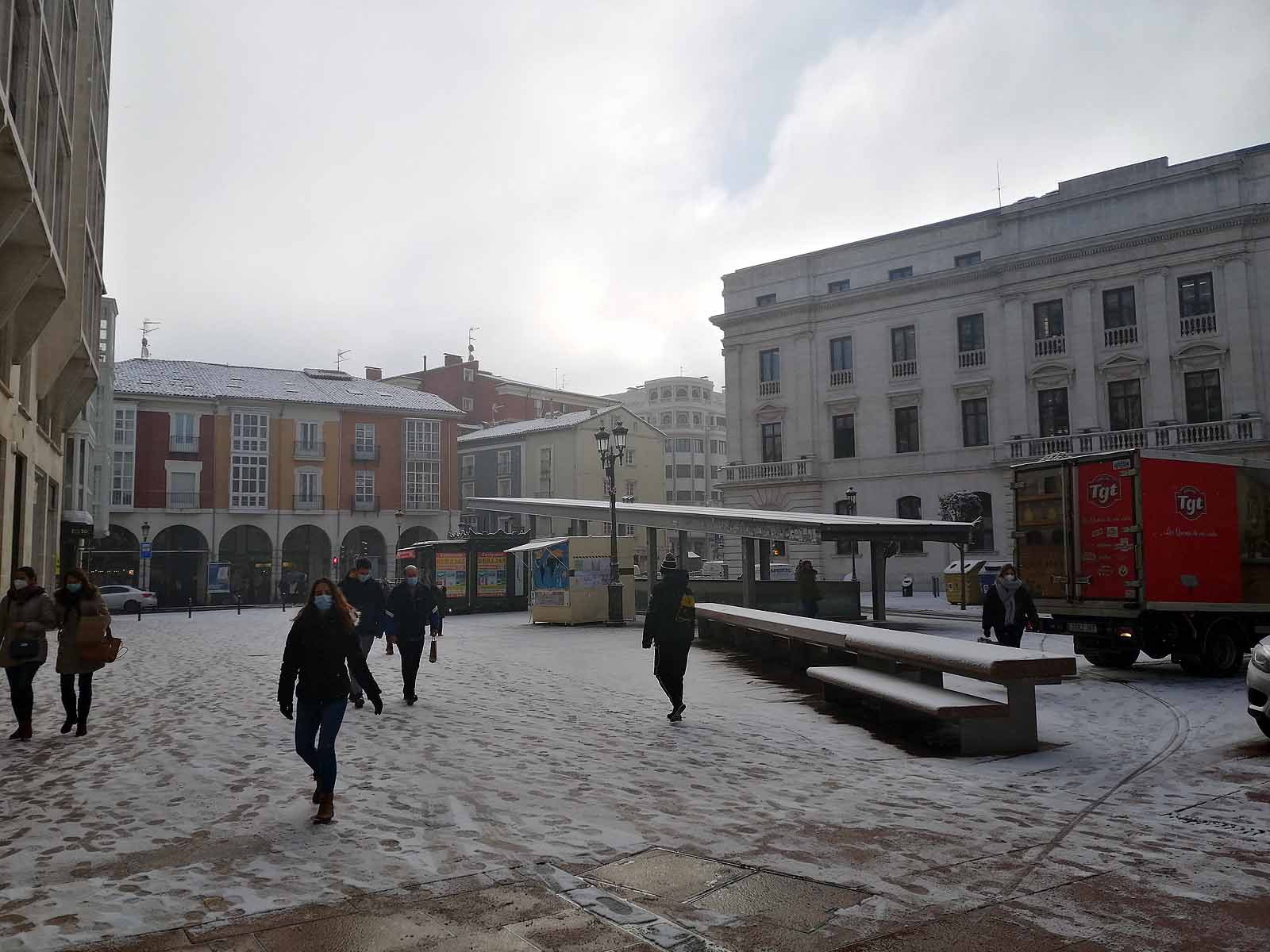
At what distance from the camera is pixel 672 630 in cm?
1027

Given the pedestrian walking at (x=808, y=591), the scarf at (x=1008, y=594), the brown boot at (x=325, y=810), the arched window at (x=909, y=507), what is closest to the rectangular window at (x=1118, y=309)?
the arched window at (x=909, y=507)

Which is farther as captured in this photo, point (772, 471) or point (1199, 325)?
point (772, 471)

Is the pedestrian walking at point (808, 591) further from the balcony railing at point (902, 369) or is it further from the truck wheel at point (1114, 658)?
the balcony railing at point (902, 369)

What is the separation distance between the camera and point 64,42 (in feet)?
Answer: 58.4

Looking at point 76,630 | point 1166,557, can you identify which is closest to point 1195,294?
point 1166,557

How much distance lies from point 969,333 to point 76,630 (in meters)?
38.6

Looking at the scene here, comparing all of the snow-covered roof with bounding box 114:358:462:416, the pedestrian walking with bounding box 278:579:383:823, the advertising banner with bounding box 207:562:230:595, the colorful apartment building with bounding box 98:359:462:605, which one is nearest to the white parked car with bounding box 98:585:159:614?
the colorful apartment building with bounding box 98:359:462:605

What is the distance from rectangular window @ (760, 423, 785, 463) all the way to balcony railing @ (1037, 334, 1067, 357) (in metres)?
12.2

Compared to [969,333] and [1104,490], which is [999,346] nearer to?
[969,333]

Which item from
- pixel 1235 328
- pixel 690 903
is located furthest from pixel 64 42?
pixel 1235 328

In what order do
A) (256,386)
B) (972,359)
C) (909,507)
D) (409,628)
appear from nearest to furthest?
(409,628) → (972,359) → (909,507) → (256,386)

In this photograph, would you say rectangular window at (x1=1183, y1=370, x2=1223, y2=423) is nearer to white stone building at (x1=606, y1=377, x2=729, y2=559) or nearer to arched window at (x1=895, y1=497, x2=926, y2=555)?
arched window at (x1=895, y1=497, x2=926, y2=555)

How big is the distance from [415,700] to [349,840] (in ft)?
20.1

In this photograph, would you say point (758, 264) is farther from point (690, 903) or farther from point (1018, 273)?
point (690, 903)
